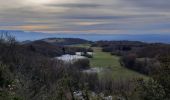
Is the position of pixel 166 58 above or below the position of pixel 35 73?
above

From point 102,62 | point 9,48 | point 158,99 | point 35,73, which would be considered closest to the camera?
point 158,99

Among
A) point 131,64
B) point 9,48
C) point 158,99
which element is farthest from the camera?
point 131,64

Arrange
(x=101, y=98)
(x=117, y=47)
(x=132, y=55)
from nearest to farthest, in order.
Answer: (x=101, y=98), (x=132, y=55), (x=117, y=47)

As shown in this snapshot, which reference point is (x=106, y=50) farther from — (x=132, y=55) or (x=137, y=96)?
(x=137, y=96)

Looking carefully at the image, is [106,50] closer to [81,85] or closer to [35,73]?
[35,73]

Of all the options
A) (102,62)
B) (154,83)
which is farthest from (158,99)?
(102,62)

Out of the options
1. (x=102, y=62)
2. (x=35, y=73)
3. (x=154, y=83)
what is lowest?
(x=102, y=62)

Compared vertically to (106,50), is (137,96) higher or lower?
higher

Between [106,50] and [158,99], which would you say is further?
[106,50]

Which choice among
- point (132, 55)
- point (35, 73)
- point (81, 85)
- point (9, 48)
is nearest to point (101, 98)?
point (81, 85)
